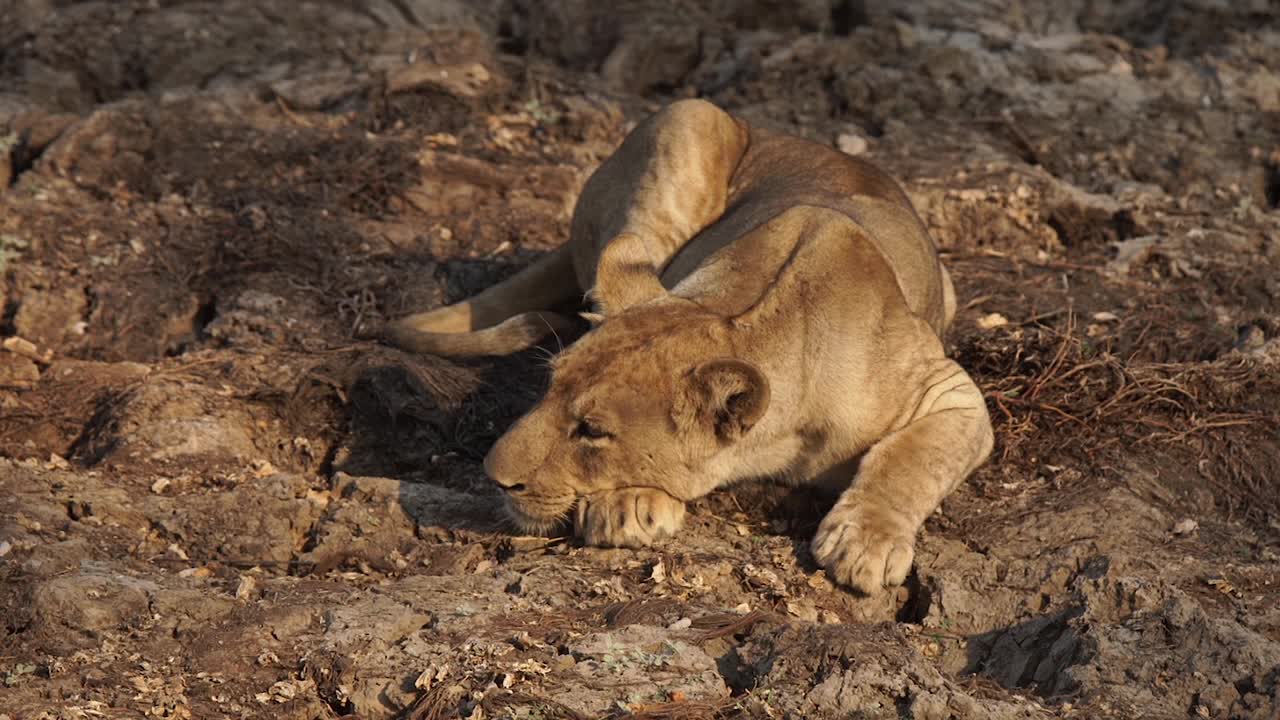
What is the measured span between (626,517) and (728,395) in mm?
533

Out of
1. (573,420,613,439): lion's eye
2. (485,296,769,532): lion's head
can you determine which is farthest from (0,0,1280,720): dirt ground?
(573,420,613,439): lion's eye

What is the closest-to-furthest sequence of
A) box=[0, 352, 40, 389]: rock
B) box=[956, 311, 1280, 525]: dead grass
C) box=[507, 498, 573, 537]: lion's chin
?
1. box=[507, 498, 573, 537]: lion's chin
2. box=[956, 311, 1280, 525]: dead grass
3. box=[0, 352, 40, 389]: rock

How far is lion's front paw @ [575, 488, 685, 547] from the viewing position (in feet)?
15.0

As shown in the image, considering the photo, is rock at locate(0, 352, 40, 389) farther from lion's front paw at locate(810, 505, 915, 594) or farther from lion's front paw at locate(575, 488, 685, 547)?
lion's front paw at locate(810, 505, 915, 594)

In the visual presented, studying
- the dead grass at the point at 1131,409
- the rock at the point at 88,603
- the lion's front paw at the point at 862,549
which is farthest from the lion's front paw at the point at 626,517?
the dead grass at the point at 1131,409

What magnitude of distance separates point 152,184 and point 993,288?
4.65 metres

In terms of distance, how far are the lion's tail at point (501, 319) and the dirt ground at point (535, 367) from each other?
0.44 ft

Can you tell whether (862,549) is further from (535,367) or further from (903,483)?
(535,367)

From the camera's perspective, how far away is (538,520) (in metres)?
4.64

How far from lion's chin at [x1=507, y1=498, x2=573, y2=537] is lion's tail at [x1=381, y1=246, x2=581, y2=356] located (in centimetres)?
132

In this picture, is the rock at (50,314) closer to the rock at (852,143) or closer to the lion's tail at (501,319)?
the lion's tail at (501,319)

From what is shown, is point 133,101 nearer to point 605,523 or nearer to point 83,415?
point 83,415

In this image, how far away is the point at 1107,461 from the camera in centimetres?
542

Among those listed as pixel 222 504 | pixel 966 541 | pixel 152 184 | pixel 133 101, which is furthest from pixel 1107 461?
pixel 133 101
